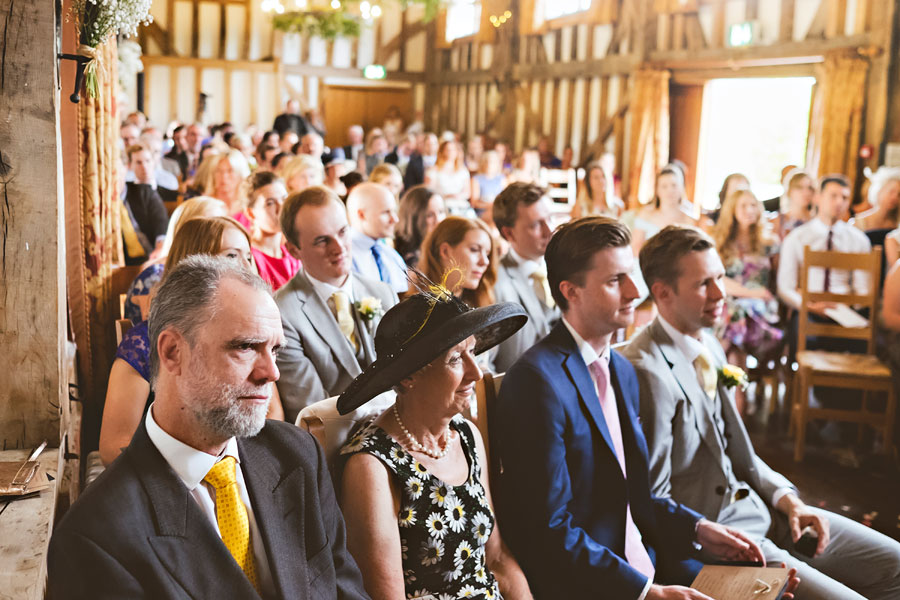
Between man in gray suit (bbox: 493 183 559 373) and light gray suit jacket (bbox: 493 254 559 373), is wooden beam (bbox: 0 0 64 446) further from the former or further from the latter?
man in gray suit (bbox: 493 183 559 373)

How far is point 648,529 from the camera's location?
2521 millimetres

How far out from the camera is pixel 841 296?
5.43 m

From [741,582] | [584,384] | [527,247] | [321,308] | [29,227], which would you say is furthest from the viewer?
[527,247]

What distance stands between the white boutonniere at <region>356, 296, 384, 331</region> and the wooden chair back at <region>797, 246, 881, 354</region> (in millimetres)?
3180

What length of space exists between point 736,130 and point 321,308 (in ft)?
31.6

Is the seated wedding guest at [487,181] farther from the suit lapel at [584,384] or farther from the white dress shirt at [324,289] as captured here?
the suit lapel at [584,384]

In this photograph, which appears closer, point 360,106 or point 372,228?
point 372,228

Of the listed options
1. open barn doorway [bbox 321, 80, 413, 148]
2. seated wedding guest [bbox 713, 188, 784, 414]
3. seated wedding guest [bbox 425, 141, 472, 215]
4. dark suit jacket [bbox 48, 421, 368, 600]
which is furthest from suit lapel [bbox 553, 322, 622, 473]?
open barn doorway [bbox 321, 80, 413, 148]

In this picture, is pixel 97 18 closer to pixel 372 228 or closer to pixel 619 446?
pixel 619 446

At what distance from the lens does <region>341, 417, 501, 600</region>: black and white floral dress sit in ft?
6.33

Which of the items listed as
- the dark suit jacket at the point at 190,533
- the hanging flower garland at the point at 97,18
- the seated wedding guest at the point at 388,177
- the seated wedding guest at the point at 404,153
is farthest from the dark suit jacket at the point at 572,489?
the seated wedding guest at the point at 404,153

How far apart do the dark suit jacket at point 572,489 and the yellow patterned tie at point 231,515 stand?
841 mm

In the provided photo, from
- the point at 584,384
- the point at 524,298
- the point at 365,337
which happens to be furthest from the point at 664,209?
the point at 584,384

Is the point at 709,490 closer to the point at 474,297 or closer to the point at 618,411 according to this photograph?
the point at 618,411
